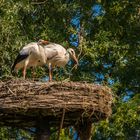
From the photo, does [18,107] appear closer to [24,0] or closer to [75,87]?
[75,87]

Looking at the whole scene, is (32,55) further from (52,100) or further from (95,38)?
(95,38)

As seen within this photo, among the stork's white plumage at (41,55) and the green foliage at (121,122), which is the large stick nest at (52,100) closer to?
the stork's white plumage at (41,55)

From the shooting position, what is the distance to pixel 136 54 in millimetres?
20531

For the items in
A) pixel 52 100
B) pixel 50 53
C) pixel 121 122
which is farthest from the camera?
pixel 121 122

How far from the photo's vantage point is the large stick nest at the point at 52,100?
36.1 ft

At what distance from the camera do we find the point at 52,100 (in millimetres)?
11008

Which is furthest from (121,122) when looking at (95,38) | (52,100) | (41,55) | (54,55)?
(52,100)

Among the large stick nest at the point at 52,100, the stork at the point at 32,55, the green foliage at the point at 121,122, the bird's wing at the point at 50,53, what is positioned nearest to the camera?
the large stick nest at the point at 52,100

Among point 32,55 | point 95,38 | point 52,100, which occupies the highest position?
point 95,38

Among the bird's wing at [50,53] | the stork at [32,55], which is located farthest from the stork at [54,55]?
the stork at [32,55]

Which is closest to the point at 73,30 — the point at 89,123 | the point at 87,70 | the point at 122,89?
the point at 87,70

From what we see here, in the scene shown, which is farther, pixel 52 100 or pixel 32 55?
pixel 32 55

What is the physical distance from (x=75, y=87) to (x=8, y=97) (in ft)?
3.41

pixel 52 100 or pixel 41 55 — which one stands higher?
pixel 41 55
